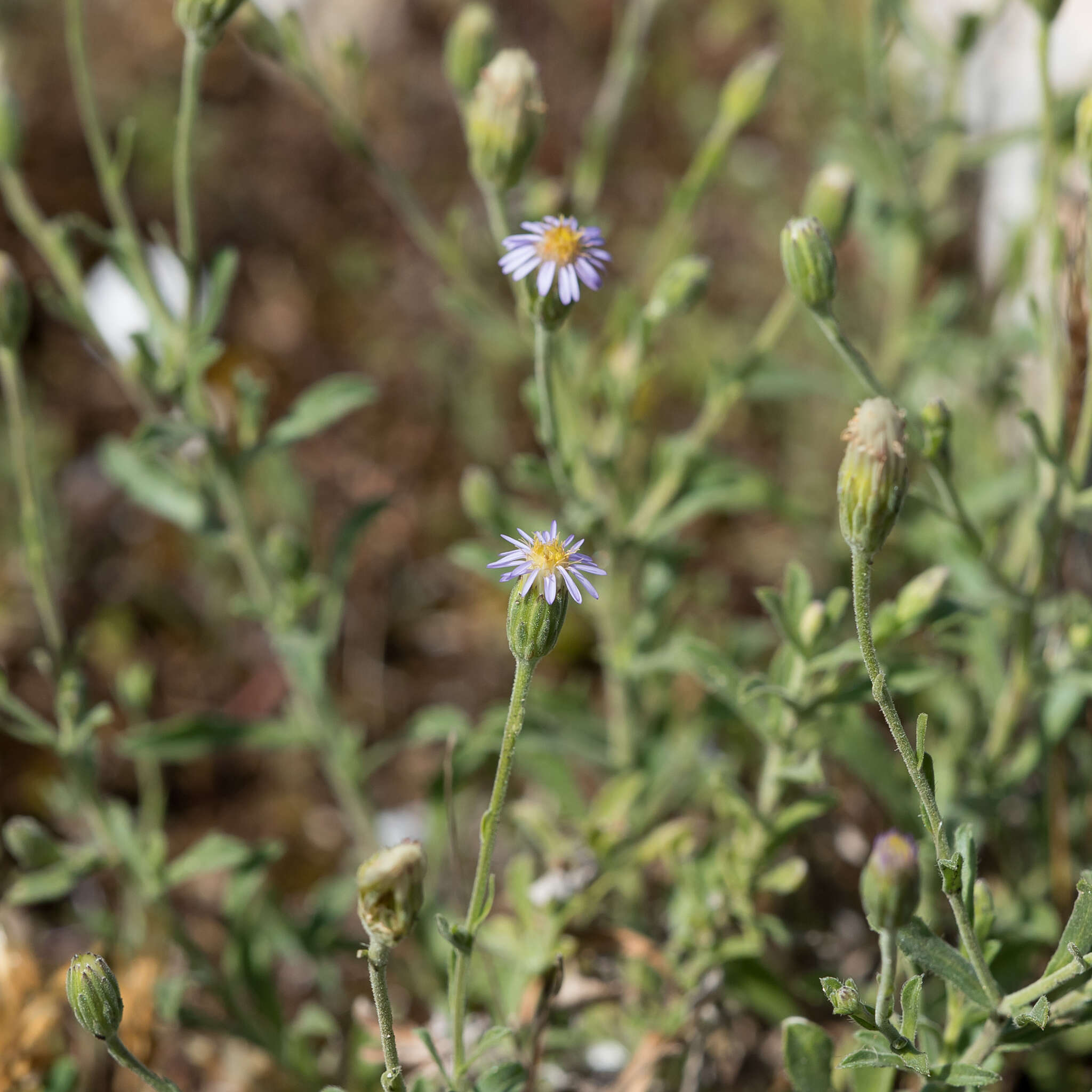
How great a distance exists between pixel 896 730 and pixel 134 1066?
92 centimetres

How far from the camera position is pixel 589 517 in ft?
6.59

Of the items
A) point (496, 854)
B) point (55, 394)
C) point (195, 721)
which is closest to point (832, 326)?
point (195, 721)

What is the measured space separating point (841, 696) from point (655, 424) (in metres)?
2.08

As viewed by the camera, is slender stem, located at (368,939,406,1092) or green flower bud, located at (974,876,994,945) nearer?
slender stem, located at (368,939,406,1092)

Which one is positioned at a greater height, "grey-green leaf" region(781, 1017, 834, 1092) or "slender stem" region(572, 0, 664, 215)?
"slender stem" region(572, 0, 664, 215)

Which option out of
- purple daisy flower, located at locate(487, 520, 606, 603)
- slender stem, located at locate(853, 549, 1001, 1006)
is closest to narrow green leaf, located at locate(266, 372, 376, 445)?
purple daisy flower, located at locate(487, 520, 606, 603)

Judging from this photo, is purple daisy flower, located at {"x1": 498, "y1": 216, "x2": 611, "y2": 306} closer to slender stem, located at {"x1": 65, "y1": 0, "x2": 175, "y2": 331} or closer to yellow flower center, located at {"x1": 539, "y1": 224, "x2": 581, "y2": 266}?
yellow flower center, located at {"x1": 539, "y1": 224, "x2": 581, "y2": 266}

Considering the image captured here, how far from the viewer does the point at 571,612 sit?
334cm

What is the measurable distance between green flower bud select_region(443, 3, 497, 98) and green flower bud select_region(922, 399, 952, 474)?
1135 mm

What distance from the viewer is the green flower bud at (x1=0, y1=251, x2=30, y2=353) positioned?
1835 millimetres

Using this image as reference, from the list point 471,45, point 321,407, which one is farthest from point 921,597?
point 471,45

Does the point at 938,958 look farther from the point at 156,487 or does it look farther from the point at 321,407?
the point at 156,487

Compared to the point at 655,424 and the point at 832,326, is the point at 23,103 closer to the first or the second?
the point at 655,424

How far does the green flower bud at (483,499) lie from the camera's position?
219 centimetres
